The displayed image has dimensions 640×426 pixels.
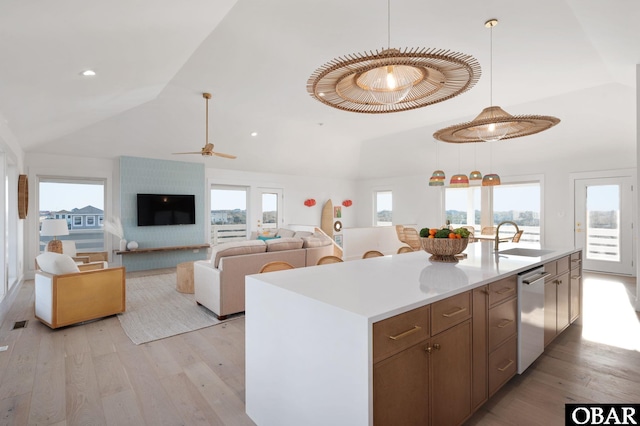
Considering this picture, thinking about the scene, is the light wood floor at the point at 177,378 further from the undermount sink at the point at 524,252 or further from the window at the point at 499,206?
the window at the point at 499,206

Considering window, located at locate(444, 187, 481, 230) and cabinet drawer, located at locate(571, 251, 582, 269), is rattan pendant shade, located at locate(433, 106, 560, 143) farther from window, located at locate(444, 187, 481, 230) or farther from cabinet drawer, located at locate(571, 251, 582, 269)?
window, located at locate(444, 187, 481, 230)

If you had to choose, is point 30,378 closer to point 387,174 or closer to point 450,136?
point 450,136

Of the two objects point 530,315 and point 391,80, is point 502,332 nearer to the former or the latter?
point 530,315

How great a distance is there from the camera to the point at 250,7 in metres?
2.97

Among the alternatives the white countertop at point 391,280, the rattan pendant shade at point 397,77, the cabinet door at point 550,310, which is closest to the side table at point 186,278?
the white countertop at point 391,280

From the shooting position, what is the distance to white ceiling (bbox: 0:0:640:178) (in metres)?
2.55

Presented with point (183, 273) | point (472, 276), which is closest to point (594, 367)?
point (472, 276)

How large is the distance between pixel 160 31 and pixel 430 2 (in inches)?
91.2

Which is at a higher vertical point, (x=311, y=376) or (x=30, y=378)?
(x=311, y=376)

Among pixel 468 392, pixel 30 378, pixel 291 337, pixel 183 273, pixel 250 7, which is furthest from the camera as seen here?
pixel 183 273

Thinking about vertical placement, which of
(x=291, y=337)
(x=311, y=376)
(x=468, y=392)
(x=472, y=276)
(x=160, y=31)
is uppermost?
(x=160, y=31)

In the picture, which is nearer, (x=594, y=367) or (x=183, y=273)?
(x=594, y=367)

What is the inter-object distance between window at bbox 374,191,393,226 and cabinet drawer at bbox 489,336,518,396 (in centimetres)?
808

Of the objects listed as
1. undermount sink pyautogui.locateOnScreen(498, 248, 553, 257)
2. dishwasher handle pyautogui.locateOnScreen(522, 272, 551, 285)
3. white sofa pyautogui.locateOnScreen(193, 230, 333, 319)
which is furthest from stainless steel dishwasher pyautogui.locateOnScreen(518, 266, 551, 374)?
white sofa pyautogui.locateOnScreen(193, 230, 333, 319)
